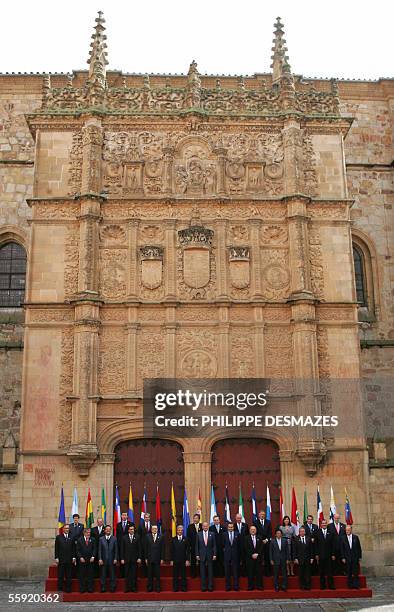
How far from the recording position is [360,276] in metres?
23.6

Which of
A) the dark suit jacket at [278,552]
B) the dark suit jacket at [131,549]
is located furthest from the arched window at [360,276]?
the dark suit jacket at [131,549]

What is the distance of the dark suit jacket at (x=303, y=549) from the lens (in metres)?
14.6

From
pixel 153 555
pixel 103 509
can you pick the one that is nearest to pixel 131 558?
pixel 153 555

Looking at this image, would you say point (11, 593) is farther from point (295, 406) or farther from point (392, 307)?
point (392, 307)

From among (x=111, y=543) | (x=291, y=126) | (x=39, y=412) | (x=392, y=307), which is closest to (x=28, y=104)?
(x=291, y=126)

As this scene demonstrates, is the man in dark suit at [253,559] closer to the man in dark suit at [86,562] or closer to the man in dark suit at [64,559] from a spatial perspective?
the man in dark suit at [86,562]

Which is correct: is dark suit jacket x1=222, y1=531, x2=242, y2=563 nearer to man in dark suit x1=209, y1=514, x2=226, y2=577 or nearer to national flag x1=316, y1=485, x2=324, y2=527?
man in dark suit x1=209, y1=514, x2=226, y2=577

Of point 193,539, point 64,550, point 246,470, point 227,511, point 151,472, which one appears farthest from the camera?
point 246,470

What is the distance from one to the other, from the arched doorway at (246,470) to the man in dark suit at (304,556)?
250 cm

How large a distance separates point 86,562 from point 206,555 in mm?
2372

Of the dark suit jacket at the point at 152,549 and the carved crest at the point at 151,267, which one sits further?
the carved crest at the point at 151,267

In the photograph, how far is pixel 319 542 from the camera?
1475 cm

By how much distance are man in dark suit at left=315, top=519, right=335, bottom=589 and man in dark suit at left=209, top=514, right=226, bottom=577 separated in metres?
1.93

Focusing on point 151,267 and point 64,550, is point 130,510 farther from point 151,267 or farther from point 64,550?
point 151,267
